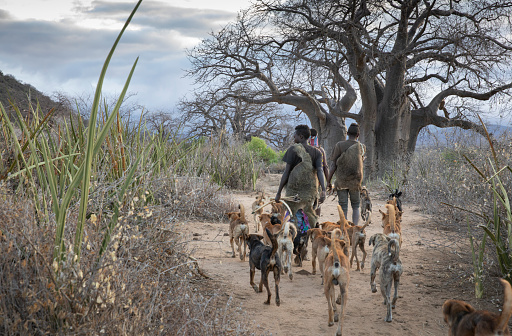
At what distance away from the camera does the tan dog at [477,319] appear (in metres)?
2.62

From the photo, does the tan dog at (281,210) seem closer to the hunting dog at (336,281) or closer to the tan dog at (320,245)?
the tan dog at (320,245)

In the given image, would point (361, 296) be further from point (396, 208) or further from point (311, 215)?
point (396, 208)

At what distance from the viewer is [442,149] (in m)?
13.7

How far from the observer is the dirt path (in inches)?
167

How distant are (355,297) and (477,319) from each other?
2.23 metres

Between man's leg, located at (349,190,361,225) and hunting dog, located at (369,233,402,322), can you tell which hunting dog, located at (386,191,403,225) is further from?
hunting dog, located at (369,233,402,322)

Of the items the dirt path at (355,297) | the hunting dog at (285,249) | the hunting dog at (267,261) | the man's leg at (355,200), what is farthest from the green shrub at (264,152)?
the hunting dog at (267,261)

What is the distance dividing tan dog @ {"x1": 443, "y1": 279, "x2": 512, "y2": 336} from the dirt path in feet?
3.43

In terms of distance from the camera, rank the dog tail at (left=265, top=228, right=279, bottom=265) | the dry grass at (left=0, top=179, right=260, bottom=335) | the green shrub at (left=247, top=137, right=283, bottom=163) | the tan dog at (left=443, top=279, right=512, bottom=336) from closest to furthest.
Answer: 1. the dry grass at (left=0, top=179, right=260, bottom=335)
2. the tan dog at (left=443, top=279, right=512, bottom=336)
3. the dog tail at (left=265, top=228, right=279, bottom=265)
4. the green shrub at (left=247, top=137, right=283, bottom=163)

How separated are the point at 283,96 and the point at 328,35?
4.71m

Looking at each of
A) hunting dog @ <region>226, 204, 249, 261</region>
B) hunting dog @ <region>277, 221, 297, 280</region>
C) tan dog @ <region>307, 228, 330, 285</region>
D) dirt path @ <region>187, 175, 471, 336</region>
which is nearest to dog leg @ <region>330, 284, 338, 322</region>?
dirt path @ <region>187, 175, 471, 336</region>

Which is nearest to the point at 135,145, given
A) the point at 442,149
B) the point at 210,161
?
the point at 210,161

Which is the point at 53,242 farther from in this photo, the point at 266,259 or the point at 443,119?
the point at 443,119

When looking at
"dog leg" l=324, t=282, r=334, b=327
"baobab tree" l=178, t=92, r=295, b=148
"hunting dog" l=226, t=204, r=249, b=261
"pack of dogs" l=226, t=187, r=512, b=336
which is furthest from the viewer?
"baobab tree" l=178, t=92, r=295, b=148
